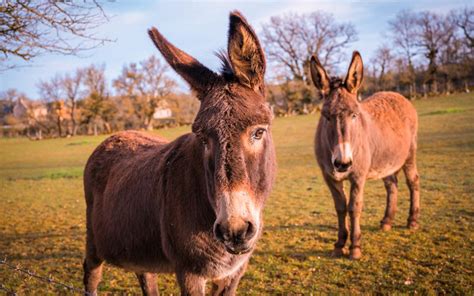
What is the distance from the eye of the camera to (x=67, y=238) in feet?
26.2

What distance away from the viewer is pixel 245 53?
2.56 metres

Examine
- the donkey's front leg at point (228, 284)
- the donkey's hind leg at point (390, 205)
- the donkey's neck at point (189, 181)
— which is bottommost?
the donkey's hind leg at point (390, 205)

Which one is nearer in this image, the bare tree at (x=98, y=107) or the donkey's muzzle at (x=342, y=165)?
the donkey's muzzle at (x=342, y=165)

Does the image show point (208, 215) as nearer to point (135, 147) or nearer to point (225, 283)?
point (225, 283)

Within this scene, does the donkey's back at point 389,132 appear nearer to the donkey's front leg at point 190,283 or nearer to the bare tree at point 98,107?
the donkey's front leg at point 190,283

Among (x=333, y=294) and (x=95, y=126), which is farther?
(x=95, y=126)

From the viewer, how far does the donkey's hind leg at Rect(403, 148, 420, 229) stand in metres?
7.17

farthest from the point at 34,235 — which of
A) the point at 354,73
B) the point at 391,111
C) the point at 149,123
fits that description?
the point at 149,123

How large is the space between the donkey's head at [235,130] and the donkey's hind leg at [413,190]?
18.8ft

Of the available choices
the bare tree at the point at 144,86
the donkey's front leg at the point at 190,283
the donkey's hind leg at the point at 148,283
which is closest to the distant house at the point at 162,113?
the bare tree at the point at 144,86

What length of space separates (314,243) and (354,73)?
11.2ft

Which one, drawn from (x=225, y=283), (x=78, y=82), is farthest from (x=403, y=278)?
(x=78, y=82)

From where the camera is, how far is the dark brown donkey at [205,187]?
7.29 ft

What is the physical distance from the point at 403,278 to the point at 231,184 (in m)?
4.17
